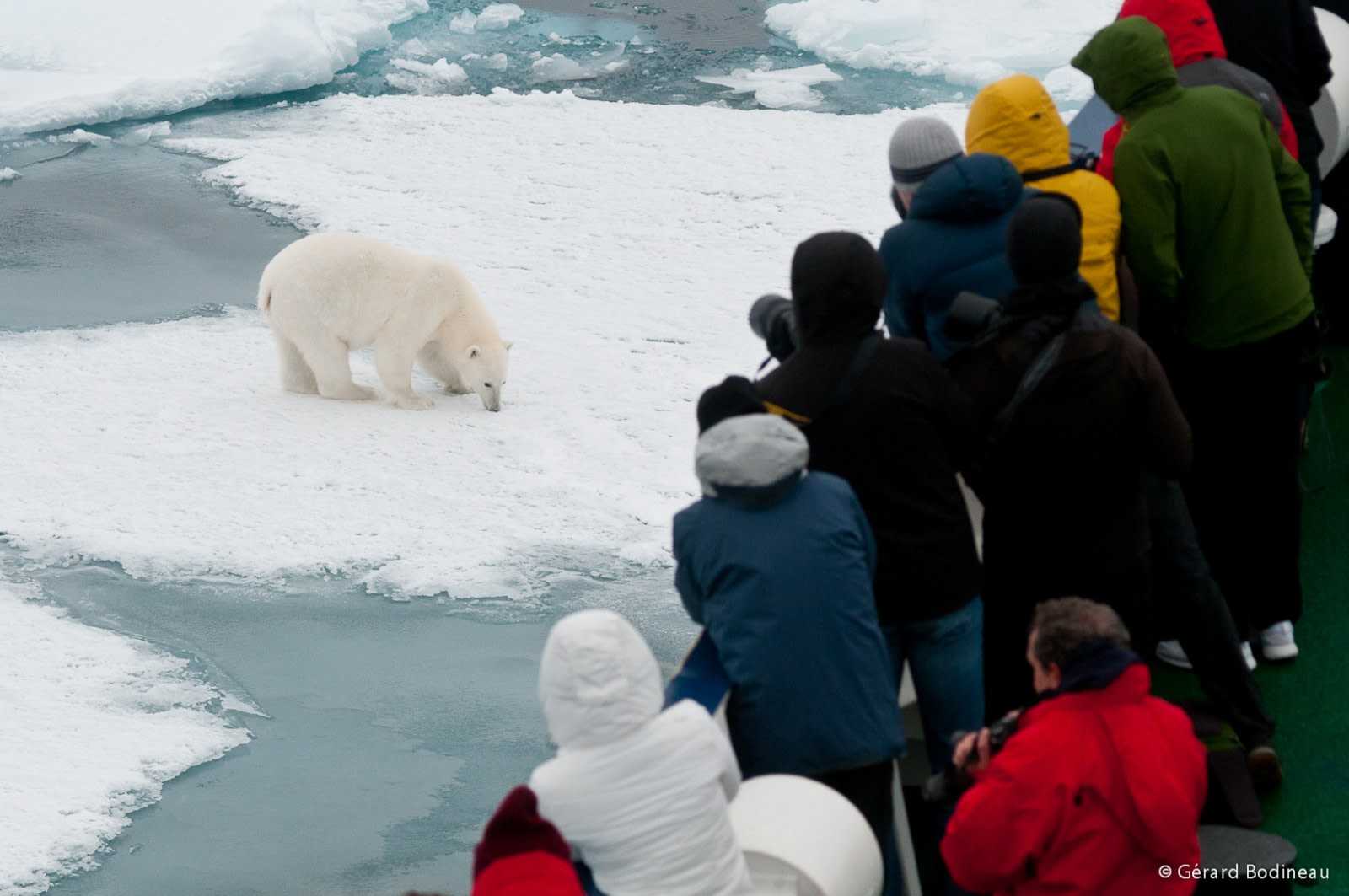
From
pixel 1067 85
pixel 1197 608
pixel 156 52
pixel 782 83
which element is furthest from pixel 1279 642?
pixel 156 52

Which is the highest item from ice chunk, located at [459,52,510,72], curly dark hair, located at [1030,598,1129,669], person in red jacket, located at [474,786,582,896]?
curly dark hair, located at [1030,598,1129,669]

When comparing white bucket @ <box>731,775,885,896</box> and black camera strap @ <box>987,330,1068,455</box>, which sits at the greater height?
black camera strap @ <box>987,330,1068,455</box>

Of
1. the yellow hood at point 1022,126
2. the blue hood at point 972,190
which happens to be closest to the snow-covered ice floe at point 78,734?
the blue hood at point 972,190

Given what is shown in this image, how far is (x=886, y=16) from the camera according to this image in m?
15.4

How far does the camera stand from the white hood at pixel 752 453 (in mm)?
2615

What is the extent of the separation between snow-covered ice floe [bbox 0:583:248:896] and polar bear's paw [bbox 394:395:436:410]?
2623 millimetres

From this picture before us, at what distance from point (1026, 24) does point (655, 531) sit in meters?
11.0

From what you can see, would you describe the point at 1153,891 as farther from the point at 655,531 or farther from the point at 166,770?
the point at 655,531

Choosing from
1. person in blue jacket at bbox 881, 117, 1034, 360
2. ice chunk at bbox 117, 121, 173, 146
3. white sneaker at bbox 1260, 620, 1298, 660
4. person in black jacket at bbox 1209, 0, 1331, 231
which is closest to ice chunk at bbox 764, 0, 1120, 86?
ice chunk at bbox 117, 121, 173, 146

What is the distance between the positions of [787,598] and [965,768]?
42 cm

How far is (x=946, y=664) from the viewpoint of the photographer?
302 centimetres

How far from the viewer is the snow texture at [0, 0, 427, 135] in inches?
539

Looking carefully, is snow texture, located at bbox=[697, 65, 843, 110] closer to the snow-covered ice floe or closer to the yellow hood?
the snow-covered ice floe

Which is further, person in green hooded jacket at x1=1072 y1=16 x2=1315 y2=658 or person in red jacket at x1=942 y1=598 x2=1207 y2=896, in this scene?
person in green hooded jacket at x1=1072 y1=16 x2=1315 y2=658
